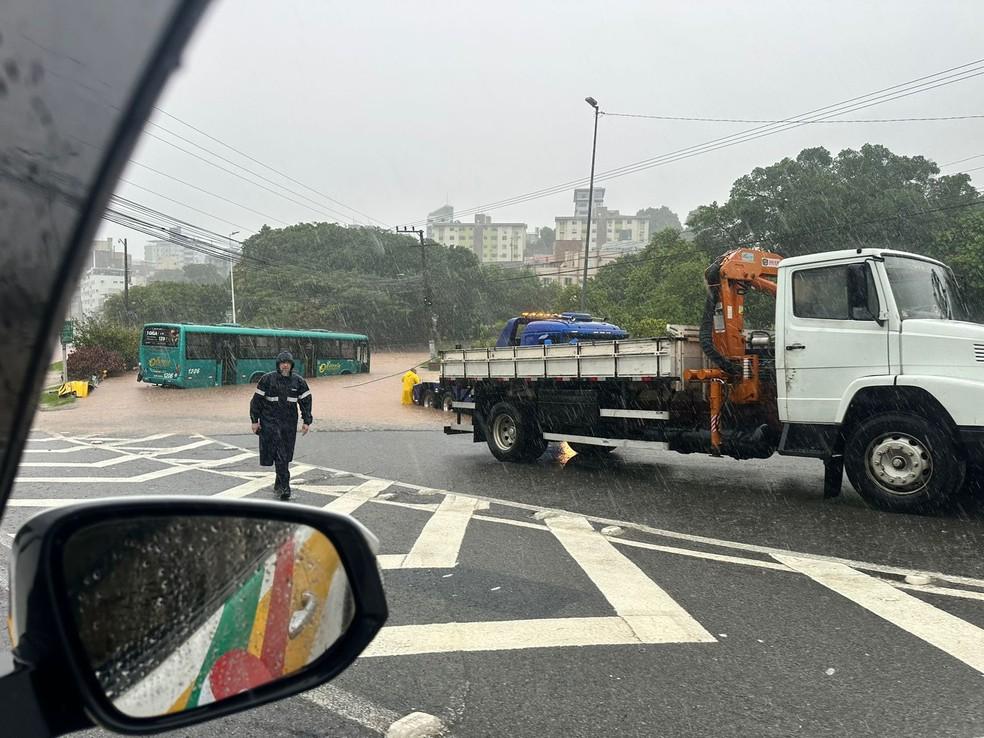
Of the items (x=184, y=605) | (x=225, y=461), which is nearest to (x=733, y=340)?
(x=225, y=461)

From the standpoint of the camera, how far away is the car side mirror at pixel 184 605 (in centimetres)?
108

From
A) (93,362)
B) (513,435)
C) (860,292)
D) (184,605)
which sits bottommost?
(513,435)

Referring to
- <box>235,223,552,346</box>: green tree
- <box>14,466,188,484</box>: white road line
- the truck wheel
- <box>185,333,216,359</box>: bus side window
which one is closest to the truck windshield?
the truck wheel

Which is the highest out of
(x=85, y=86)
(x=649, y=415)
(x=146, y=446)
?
(x=85, y=86)

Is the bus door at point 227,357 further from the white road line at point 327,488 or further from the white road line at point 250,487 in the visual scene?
the white road line at point 327,488

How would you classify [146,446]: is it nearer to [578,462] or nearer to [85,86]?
[578,462]

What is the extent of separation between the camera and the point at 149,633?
1.22 m

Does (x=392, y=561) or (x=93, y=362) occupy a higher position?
(x=93, y=362)

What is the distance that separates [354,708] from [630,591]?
7.36 feet

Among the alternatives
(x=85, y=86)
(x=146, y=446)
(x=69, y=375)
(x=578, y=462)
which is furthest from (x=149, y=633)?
(x=69, y=375)

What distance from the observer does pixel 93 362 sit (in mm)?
31938

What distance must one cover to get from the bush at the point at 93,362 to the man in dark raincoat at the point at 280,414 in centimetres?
2574

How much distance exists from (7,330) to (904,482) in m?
7.82

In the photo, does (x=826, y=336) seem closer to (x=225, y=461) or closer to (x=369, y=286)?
(x=225, y=461)
